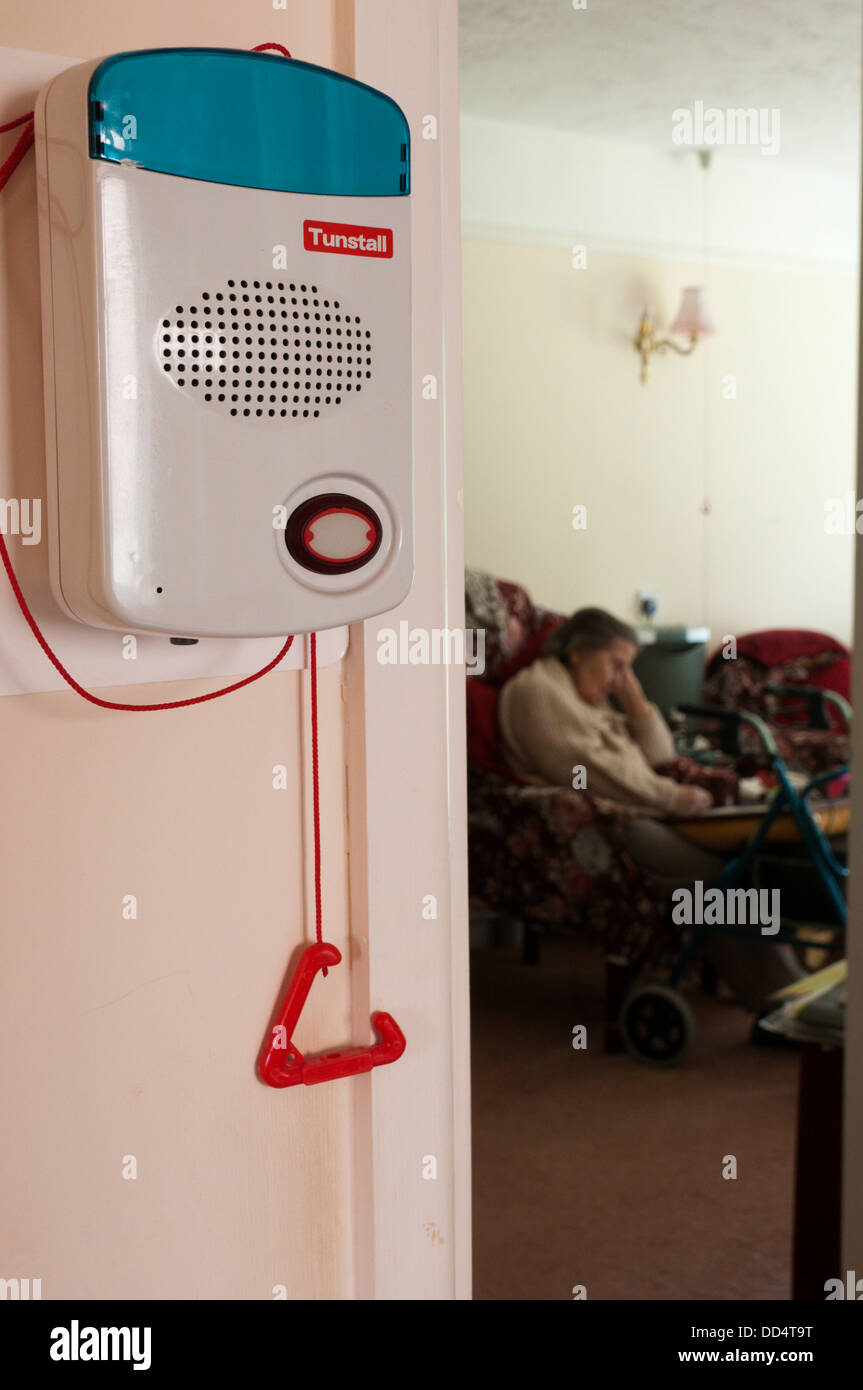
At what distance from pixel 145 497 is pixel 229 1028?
373 mm

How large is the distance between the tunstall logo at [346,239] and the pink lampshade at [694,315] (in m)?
4.34

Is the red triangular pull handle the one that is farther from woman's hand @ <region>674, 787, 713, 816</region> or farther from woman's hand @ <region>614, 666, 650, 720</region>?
woman's hand @ <region>614, 666, 650, 720</region>

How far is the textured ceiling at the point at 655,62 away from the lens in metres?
3.61

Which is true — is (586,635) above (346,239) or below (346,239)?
below

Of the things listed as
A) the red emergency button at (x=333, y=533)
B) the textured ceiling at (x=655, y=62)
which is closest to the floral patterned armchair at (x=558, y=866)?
the textured ceiling at (x=655, y=62)

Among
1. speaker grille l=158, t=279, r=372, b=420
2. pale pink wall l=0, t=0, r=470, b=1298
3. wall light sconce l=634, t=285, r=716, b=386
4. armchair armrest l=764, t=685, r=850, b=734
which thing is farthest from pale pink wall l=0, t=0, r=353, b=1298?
wall light sconce l=634, t=285, r=716, b=386

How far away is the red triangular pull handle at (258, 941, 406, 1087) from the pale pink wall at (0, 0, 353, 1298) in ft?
0.05

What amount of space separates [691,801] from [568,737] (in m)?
0.40

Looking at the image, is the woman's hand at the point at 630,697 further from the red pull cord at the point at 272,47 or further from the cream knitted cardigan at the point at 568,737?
the red pull cord at the point at 272,47

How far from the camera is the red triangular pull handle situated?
85 cm

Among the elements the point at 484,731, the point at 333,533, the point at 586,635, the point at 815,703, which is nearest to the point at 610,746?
the point at 586,635

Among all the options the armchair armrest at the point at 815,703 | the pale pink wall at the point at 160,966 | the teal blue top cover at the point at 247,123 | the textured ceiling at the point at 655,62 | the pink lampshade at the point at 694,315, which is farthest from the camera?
the pink lampshade at the point at 694,315

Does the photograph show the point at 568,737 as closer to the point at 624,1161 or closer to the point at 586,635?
the point at 586,635

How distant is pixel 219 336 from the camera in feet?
2.25
